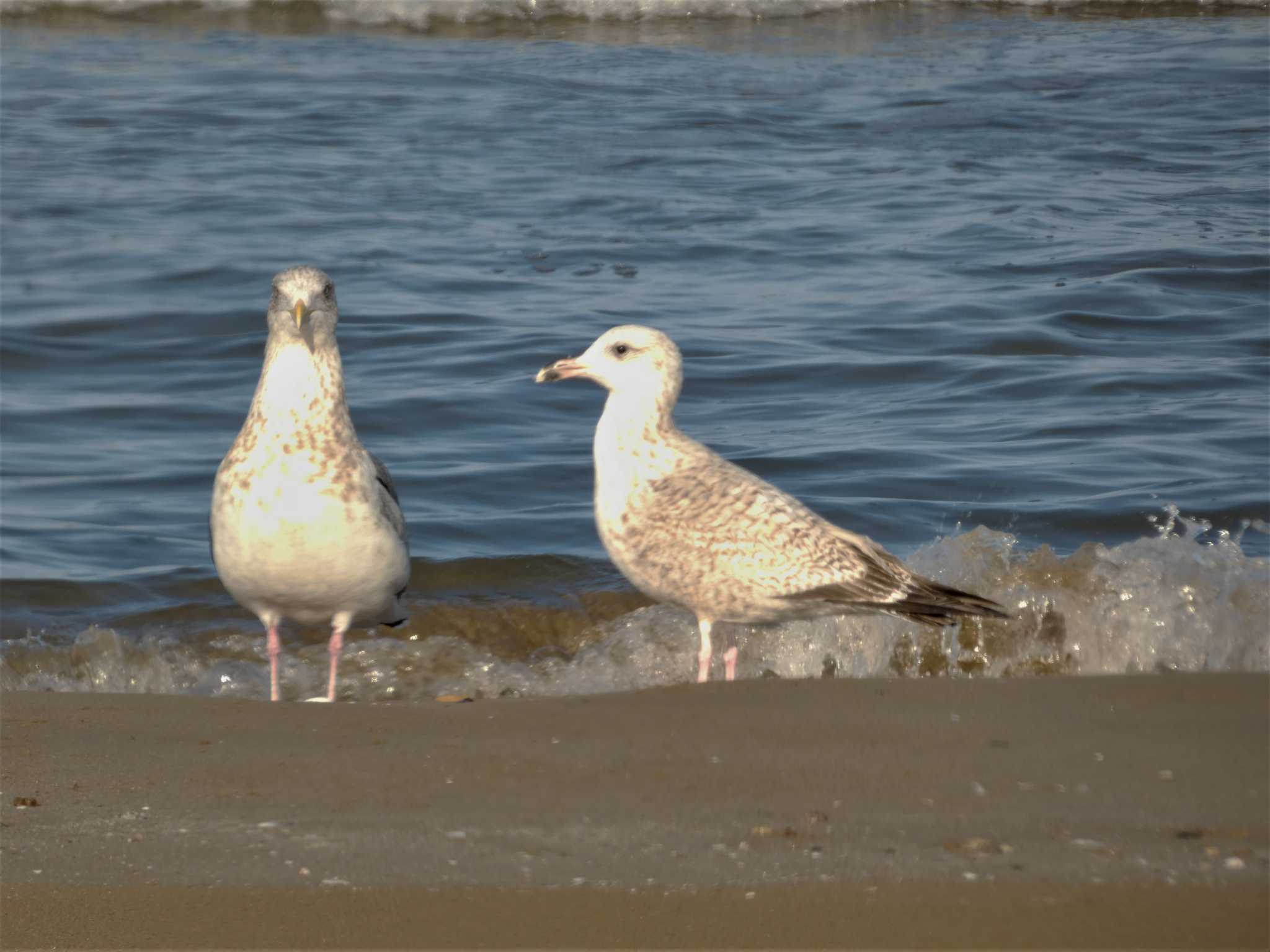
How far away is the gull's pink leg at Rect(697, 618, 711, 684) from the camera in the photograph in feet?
17.7

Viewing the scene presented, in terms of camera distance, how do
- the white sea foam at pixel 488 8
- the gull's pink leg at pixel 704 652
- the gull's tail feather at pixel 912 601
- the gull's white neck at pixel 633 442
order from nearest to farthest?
1. the gull's tail feather at pixel 912 601
2. the gull's pink leg at pixel 704 652
3. the gull's white neck at pixel 633 442
4. the white sea foam at pixel 488 8

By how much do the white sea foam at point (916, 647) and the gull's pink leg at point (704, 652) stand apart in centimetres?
107

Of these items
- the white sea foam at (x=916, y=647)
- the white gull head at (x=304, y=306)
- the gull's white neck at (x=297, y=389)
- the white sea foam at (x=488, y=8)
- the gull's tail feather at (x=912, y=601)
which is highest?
the white sea foam at (x=488, y=8)

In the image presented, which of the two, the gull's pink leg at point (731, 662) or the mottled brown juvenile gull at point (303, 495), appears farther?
the gull's pink leg at point (731, 662)

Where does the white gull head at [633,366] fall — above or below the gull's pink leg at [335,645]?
above

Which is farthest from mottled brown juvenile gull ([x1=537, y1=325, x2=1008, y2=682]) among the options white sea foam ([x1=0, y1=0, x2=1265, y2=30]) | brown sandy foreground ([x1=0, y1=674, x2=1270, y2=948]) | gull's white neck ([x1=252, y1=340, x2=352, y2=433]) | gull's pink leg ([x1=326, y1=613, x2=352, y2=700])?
white sea foam ([x1=0, y1=0, x2=1265, y2=30])

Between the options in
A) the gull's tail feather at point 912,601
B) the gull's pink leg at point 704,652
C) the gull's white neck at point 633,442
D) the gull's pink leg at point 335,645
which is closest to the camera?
the gull's tail feather at point 912,601

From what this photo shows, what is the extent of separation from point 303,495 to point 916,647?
256 cm

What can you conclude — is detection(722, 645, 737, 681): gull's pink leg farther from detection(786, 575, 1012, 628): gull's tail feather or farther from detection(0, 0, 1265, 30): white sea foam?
detection(0, 0, 1265, 30): white sea foam

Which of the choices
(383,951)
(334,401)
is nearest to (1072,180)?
(334,401)

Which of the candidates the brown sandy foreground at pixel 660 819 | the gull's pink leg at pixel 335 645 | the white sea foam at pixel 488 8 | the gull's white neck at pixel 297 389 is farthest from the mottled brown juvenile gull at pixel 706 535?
the white sea foam at pixel 488 8

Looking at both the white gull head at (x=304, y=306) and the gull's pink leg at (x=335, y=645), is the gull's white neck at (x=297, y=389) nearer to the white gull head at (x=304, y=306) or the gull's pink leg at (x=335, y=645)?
the white gull head at (x=304, y=306)

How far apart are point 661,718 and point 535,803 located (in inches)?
30.9

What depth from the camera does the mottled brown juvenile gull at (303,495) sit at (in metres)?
5.27
